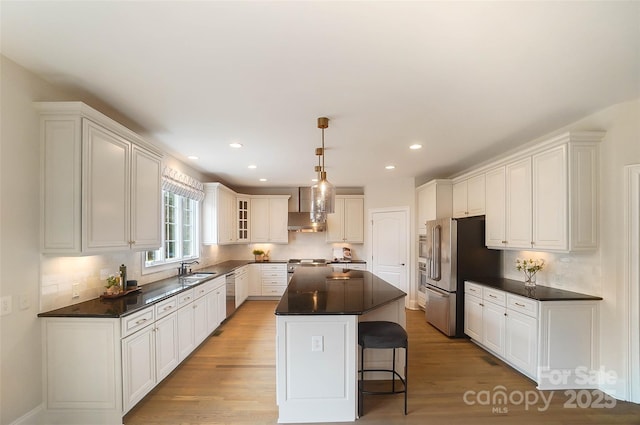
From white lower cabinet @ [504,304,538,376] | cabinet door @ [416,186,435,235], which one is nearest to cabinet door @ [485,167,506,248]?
white lower cabinet @ [504,304,538,376]

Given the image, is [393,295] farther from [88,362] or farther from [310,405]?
[88,362]

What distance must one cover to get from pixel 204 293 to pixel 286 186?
3.64m

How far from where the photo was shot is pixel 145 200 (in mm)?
3006

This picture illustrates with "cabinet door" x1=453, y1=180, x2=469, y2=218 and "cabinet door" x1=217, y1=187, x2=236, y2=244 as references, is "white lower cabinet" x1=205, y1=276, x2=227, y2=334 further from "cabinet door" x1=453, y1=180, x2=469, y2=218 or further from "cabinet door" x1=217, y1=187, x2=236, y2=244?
"cabinet door" x1=453, y1=180, x2=469, y2=218

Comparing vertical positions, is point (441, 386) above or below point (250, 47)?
below

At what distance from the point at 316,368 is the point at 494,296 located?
2471 millimetres

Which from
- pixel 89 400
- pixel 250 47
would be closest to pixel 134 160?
pixel 250 47

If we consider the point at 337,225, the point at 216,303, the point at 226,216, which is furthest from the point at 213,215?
the point at 337,225

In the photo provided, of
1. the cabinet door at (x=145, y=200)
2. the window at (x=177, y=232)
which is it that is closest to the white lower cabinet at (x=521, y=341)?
the cabinet door at (x=145, y=200)

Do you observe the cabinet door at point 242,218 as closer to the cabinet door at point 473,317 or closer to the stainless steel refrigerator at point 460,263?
the stainless steel refrigerator at point 460,263

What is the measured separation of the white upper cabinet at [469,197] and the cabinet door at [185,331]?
13.7 feet

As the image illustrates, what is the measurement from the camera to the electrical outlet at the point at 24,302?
6.70 feet

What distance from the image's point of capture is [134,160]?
282 cm

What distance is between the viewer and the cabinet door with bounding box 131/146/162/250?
282cm
